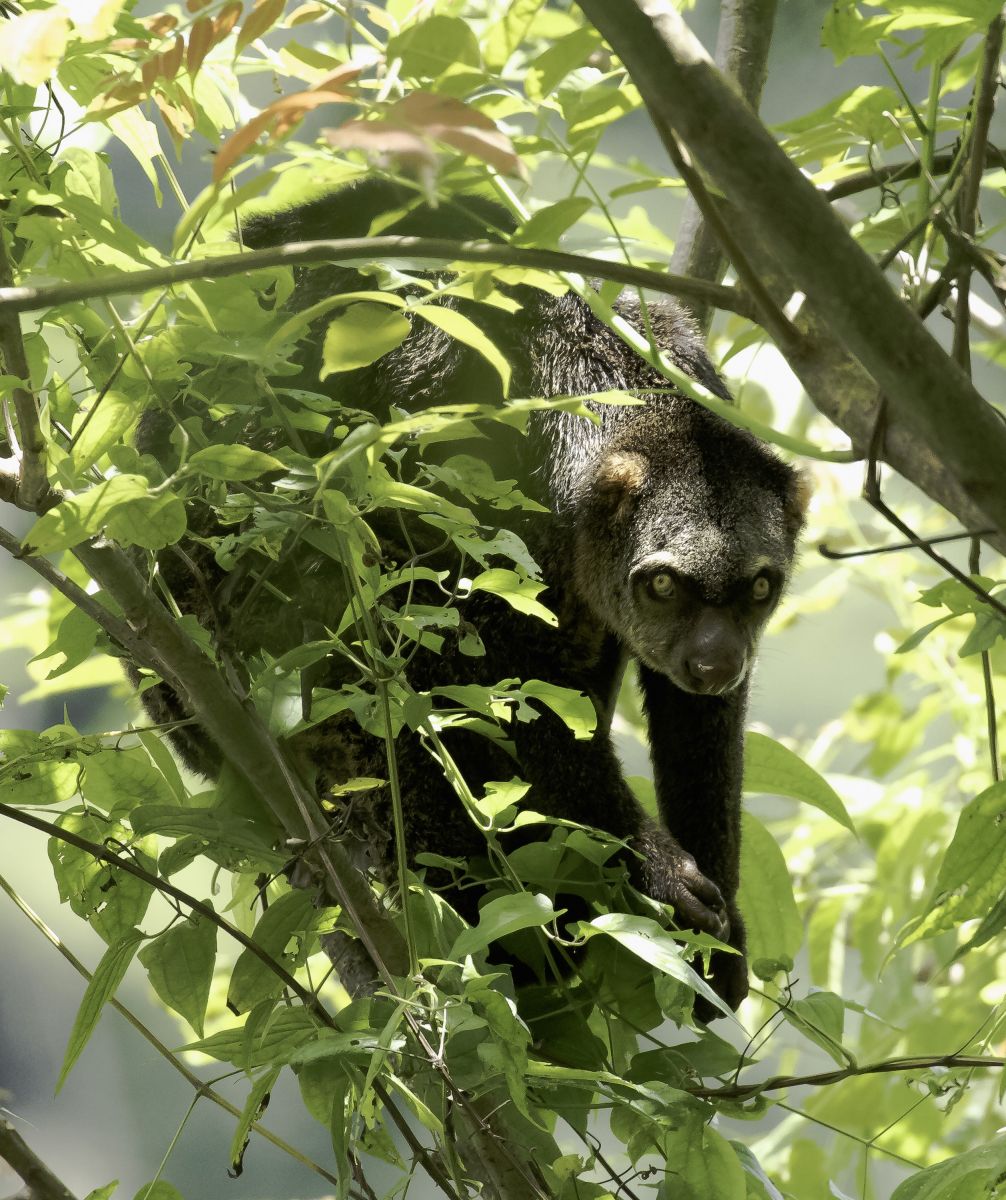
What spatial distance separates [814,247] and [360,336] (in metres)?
0.34

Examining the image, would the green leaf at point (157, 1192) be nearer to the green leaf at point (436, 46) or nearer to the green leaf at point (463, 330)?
the green leaf at point (463, 330)

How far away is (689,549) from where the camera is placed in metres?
1.96

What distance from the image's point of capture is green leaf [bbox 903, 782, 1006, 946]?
44.4 inches

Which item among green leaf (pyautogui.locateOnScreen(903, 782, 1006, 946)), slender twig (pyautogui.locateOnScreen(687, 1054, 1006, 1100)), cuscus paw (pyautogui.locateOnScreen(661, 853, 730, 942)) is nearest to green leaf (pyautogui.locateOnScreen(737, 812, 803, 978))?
cuscus paw (pyautogui.locateOnScreen(661, 853, 730, 942))

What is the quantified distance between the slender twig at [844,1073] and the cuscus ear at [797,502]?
1.05m

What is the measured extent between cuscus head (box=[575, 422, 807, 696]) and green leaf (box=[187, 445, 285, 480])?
A: 102 cm

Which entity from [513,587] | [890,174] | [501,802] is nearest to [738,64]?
[890,174]

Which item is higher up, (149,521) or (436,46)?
(436,46)

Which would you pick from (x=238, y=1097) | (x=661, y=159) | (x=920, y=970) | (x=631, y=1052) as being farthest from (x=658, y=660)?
(x=661, y=159)

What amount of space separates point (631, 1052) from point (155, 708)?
37.9 inches

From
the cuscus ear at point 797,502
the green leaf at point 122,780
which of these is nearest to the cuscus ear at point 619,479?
the cuscus ear at point 797,502

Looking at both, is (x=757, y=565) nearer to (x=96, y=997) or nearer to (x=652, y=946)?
(x=652, y=946)

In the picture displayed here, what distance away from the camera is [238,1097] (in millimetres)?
3602

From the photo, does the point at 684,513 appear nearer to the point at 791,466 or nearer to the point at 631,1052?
the point at 791,466
